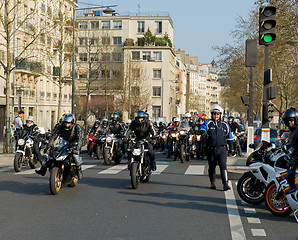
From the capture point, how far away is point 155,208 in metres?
8.32

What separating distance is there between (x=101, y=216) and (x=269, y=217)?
259cm

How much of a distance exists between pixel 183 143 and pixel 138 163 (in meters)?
7.29

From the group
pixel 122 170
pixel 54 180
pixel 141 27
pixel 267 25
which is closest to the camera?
pixel 54 180

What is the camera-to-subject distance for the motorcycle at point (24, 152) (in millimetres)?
14312

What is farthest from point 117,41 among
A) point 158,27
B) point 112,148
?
point 112,148

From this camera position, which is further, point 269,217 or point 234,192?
point 234,192

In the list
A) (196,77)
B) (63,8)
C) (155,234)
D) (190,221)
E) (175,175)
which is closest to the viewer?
(155,234)

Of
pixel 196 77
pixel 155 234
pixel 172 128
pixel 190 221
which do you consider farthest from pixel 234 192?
pixel 196 77

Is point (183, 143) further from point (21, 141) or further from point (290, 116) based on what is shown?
point (290, 116)

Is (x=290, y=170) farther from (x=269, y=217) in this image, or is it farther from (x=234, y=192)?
(x=234, y=192)

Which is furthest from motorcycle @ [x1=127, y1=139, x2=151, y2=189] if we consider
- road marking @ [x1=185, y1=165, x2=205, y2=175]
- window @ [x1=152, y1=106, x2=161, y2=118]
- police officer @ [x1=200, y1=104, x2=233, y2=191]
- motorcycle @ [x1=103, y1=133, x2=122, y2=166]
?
window @ [x1=152, y1=106, x2=161, y2=118]

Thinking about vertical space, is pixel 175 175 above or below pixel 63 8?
below

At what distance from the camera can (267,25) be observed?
11203mm

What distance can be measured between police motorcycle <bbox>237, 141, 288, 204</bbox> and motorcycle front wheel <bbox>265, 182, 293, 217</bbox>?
0.32 m
